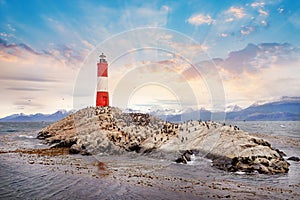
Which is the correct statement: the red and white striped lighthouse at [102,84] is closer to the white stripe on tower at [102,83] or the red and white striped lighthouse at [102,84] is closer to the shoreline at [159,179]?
the white stripe on tower at [102,83]

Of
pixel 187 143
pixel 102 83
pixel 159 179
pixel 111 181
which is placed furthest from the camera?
pixel 102 83

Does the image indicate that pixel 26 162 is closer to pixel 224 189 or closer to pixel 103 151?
pixel 103 151

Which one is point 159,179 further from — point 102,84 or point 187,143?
point 102,84

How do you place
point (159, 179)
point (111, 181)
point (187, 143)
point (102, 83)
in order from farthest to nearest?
1. point (102, 83)
2. point (187, 143)
3. point (159, 179)
4. point (111, 181)

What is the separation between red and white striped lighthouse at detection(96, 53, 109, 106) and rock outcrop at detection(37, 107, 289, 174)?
37.9 feet

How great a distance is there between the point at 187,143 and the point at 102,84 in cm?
3072

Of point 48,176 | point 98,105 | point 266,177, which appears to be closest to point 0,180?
point 48,176

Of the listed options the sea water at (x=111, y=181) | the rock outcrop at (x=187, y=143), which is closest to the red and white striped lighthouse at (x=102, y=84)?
the rock outcrop at (x=187, y=143)

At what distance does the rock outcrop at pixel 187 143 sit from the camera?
2372 cm

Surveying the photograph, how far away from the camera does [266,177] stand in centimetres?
2078

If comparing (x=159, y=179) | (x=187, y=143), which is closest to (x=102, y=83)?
(x=187, y=143)

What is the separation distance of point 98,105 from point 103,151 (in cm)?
2480

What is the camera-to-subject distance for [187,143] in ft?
102

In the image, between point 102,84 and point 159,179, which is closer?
point 159,179
